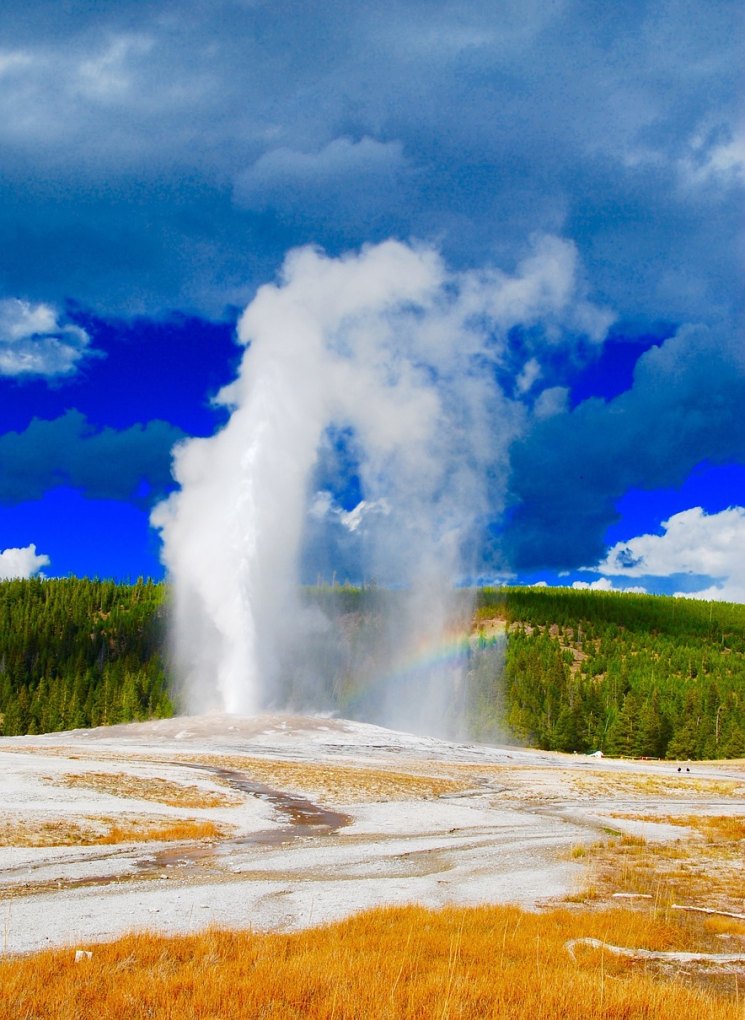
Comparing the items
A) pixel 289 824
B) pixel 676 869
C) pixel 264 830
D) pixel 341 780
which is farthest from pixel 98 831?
pixel 341 780

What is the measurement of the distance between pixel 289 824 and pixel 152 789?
9.55 m

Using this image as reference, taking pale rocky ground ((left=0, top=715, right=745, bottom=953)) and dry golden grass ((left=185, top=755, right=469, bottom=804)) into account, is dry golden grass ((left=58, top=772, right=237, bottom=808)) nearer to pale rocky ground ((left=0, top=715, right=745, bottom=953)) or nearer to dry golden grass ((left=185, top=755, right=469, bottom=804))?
pale rocky ground ((left=0, top=715, right=745, bottom=953))

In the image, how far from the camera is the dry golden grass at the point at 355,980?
8.88m

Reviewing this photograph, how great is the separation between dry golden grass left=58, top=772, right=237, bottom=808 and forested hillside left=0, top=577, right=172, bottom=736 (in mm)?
75050

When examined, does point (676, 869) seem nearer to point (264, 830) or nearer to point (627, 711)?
point (264, 830)

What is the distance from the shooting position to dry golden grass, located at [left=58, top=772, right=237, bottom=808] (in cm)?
3369

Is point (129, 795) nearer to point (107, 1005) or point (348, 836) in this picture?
point (348, 836)

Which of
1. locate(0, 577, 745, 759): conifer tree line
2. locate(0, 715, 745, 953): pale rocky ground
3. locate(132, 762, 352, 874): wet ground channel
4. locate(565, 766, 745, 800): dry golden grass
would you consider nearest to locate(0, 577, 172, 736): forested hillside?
locate(0, 577, 745, 759): conifer tree line

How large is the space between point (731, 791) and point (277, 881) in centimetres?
4907

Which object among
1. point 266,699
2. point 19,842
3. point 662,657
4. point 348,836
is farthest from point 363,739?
point 662,657

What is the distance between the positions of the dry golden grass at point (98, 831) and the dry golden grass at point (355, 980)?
13.4m

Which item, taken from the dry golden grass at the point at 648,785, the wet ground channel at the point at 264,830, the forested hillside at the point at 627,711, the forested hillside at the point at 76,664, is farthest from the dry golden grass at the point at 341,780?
the forested hillside at the point at 76,664

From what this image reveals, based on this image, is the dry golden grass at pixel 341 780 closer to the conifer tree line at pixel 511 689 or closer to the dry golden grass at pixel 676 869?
the dry golden grass at pixel 676 869

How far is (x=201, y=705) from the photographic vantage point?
90.1 m
